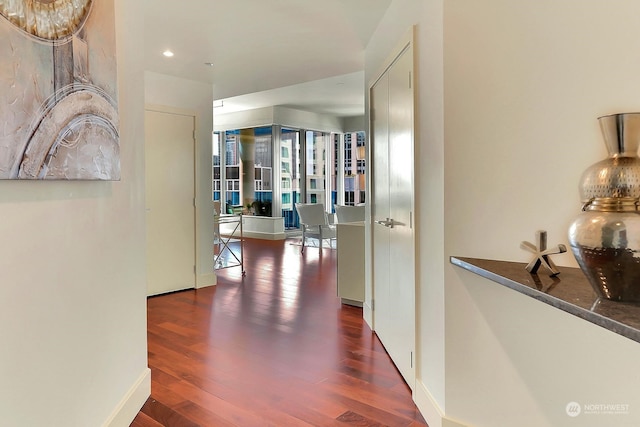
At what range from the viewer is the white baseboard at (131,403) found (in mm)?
1961

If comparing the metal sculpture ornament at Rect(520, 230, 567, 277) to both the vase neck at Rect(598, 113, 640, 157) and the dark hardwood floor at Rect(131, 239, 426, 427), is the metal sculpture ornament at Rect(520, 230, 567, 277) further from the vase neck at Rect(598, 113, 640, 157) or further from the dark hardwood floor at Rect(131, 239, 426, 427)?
the dark hardwood floor at Rect(131, 239, 426, 427)

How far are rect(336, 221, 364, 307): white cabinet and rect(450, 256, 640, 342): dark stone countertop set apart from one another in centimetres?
227

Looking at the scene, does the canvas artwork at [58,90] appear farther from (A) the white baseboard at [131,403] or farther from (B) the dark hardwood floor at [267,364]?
(B) the dark hardwood floor at [267,364]

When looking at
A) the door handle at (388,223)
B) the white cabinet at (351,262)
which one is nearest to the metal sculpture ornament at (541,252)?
the door handle at (388,223)

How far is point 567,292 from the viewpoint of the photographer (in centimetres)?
120

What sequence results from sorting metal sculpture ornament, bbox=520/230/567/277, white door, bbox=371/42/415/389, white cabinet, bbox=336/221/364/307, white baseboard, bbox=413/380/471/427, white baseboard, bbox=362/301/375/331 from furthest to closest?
white cabinet, bbox=336/221/364/307
white baseboard, bbox=362/301/375/331
white door, bbox=371/42/415/389
white baseboard, bbox=413/380/471/427
metal sculpture ornament, bbox=520/230/567/277

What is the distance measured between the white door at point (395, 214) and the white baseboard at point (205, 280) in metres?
2.43

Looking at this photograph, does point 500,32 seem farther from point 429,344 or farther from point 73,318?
point 73,318

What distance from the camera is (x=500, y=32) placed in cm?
177

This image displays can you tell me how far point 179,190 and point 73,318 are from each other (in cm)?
328

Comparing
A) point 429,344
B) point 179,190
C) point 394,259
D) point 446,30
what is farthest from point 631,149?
point 179,190

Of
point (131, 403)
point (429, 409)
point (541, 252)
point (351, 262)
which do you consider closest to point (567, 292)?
point (541, 252)

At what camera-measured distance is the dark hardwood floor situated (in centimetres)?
222

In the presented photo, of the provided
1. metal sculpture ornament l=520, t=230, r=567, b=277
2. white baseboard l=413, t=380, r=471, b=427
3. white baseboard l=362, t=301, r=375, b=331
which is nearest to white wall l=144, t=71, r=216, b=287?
white baseboard l=362, t=301, r=375, b=331
